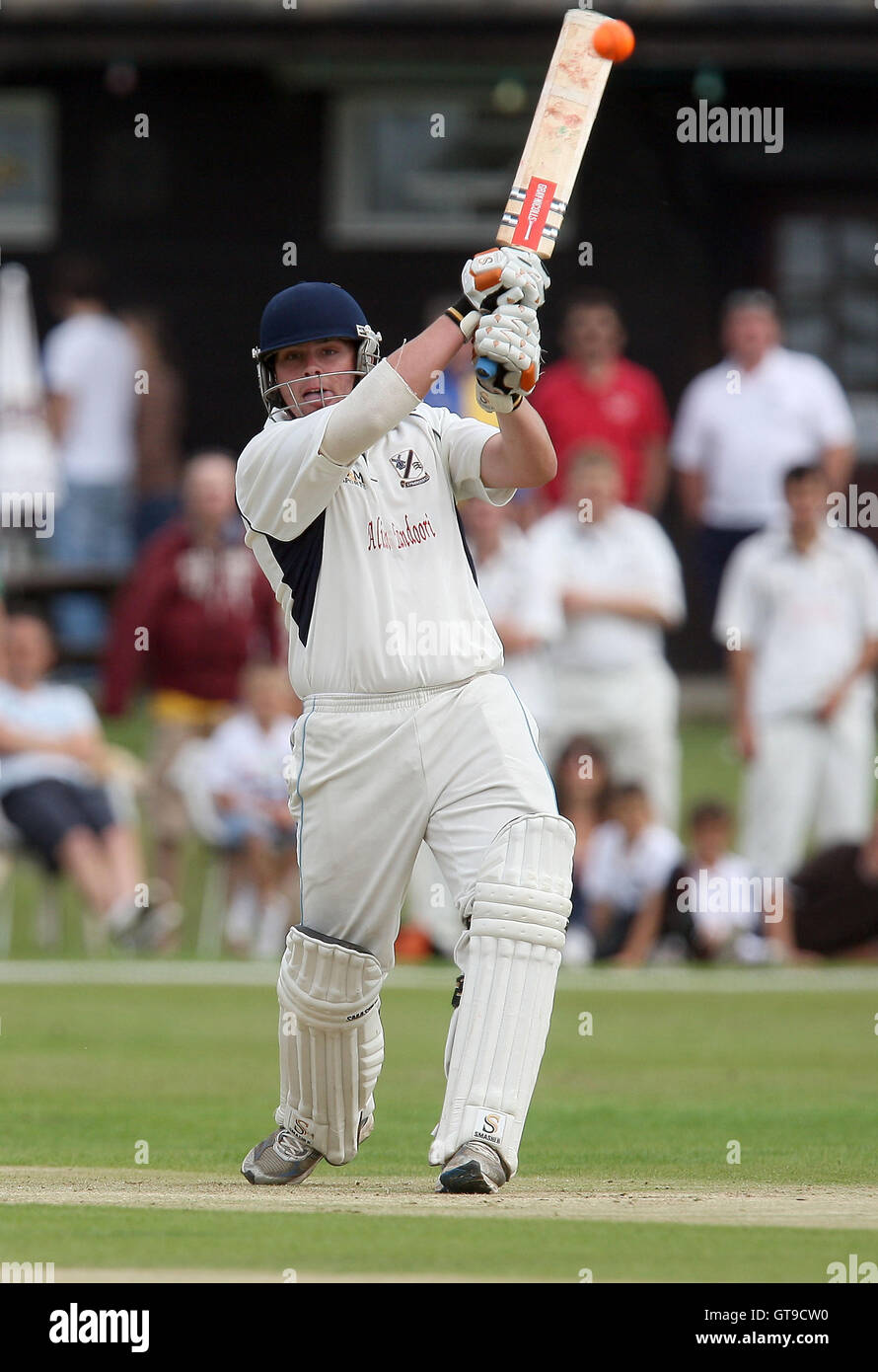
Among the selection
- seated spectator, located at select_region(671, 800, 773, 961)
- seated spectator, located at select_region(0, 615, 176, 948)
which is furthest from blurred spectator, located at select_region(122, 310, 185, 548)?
seated spectator, located at select_region(671, 800, 773, 961)

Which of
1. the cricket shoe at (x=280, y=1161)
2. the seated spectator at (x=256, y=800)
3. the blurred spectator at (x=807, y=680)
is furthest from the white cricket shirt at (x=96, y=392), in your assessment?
the cricket shoe at (x=280, y=1161)

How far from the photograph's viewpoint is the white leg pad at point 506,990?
594 cm

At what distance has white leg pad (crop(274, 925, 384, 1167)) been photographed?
6297 mm

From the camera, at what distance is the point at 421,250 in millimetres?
20266

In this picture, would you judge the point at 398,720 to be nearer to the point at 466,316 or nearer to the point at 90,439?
the point at 466,316

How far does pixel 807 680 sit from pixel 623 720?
999 millimetres

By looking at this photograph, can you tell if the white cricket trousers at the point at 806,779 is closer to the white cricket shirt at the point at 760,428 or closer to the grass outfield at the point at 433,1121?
the grass outfield at the point at 433,1121

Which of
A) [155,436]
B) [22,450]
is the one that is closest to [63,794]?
[22,450]

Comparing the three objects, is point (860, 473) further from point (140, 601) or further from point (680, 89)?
point (140, 601)

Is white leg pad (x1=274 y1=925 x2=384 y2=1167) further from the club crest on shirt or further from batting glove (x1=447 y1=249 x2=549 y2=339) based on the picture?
batting glove (x1=447 y1=249 x2=549 y2=339)

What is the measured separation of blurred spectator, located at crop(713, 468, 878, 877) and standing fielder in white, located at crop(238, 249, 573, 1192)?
21.1 ft

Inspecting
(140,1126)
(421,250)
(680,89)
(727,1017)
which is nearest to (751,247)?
(680,89)

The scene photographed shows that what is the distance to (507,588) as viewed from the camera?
40.8 feet

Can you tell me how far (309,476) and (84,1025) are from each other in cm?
453
